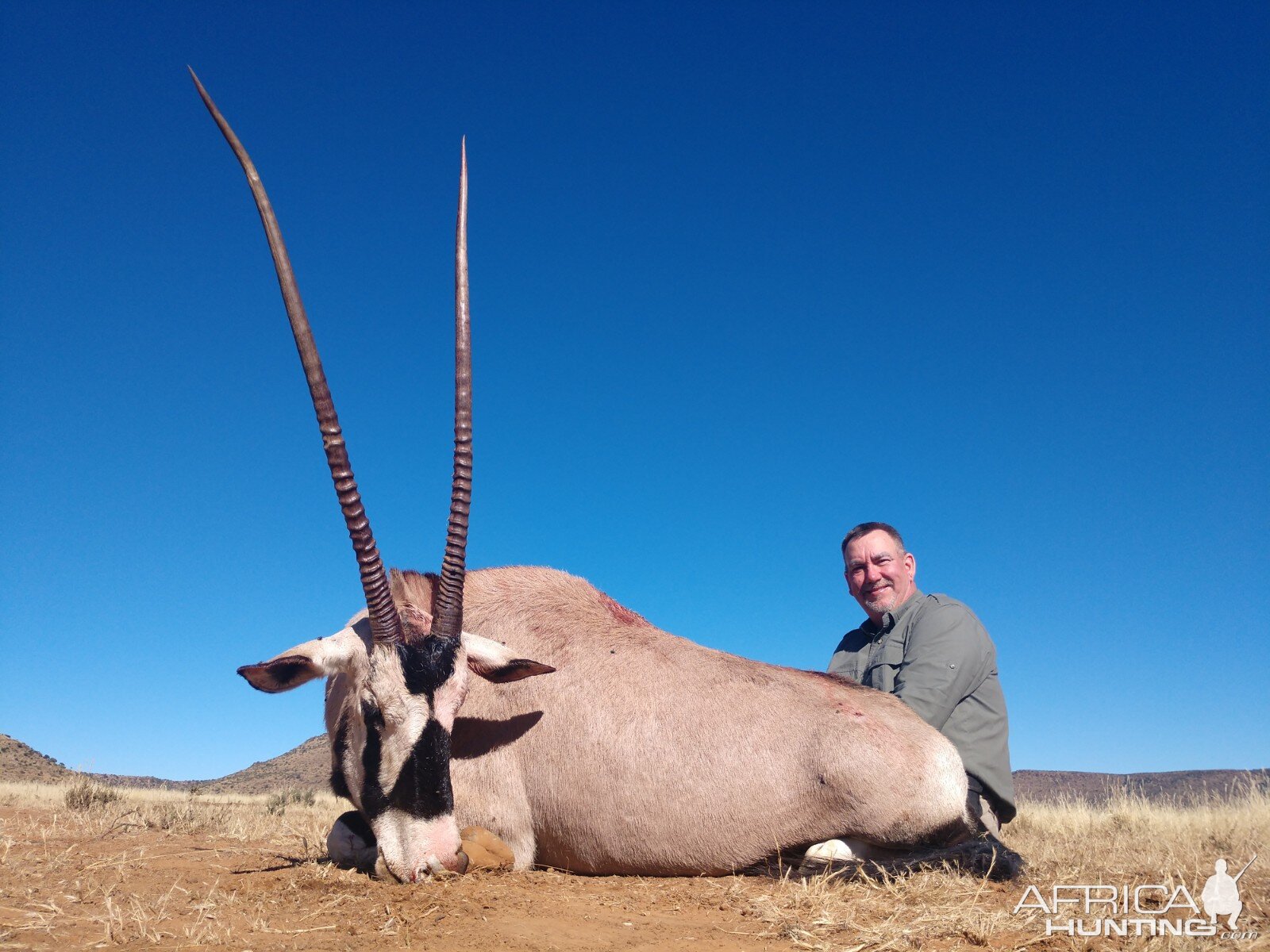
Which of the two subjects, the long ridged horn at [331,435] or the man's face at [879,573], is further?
the man's face at [879,573]

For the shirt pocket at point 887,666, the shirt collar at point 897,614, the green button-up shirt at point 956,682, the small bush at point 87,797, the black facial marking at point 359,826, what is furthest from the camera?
the small bush at point 87,797

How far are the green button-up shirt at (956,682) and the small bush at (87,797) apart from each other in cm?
882

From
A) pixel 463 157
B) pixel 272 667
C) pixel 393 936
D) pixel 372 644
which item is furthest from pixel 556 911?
pixel 463 157

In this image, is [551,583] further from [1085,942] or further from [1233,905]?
[1233,905]

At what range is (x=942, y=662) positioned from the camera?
537cm

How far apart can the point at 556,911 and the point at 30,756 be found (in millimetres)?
34324

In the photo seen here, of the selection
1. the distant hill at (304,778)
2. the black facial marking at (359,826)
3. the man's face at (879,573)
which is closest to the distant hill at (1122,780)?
the distant hill at (304,778)

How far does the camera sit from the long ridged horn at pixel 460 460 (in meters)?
4.95

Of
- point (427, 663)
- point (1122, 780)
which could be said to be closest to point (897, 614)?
point (427, 663)

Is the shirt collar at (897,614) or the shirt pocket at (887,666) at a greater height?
the shirt collar at (897,614)

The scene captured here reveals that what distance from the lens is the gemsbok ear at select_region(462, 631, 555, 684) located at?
5.03m

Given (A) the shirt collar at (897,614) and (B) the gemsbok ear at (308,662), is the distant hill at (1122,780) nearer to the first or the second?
(A) the shirt collar at (897,614)

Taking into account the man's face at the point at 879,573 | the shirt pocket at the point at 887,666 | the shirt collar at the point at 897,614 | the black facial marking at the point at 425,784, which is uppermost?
the man's face at the point at 879,573

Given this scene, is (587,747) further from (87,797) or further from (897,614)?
(87,797)
